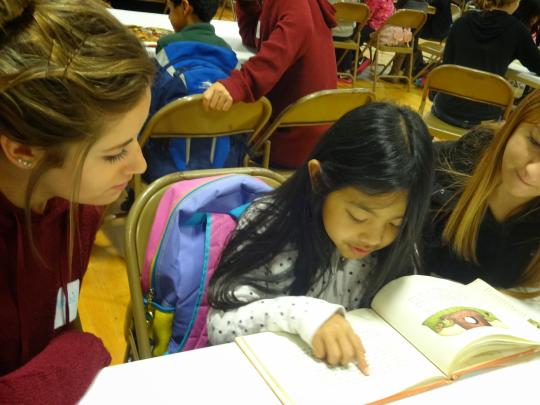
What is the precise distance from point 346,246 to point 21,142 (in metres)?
0.58

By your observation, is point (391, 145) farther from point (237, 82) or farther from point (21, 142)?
point (237, 82)

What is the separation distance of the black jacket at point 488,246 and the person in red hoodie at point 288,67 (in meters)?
0.75

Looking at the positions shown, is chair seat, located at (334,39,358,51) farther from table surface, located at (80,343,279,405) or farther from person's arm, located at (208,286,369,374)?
table surface, located at (80,343,279,405)

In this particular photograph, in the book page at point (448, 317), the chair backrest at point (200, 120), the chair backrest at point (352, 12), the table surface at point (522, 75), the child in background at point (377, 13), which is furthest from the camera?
the child in background at point (377, 13)

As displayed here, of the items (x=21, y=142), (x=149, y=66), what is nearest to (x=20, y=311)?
(x=21, y=142)

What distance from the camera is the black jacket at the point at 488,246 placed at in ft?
3.98

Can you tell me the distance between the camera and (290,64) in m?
1.93

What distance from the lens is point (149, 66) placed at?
2.28ft

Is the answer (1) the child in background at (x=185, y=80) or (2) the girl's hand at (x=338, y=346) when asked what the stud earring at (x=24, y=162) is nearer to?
(2) the girl's hand at (x=338, y=346)

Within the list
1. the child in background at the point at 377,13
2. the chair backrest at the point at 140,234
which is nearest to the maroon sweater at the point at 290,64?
the chair backrest at the point at 140,234

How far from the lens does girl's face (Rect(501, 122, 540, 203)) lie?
112cm

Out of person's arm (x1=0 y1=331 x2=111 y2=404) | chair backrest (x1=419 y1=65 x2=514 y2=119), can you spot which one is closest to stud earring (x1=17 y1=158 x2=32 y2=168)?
person's arm (x1=0 y1=331 x2=111 y2=404)

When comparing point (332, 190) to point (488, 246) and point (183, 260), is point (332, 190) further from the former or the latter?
point (488, 246)

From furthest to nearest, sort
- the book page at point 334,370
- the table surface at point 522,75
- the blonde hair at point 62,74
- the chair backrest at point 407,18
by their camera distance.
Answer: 1. the chair backrest at point 407,18
2. the table surface at point 522,75
3. the book page at point 334,370
4. the blonde hair at point 62,74
